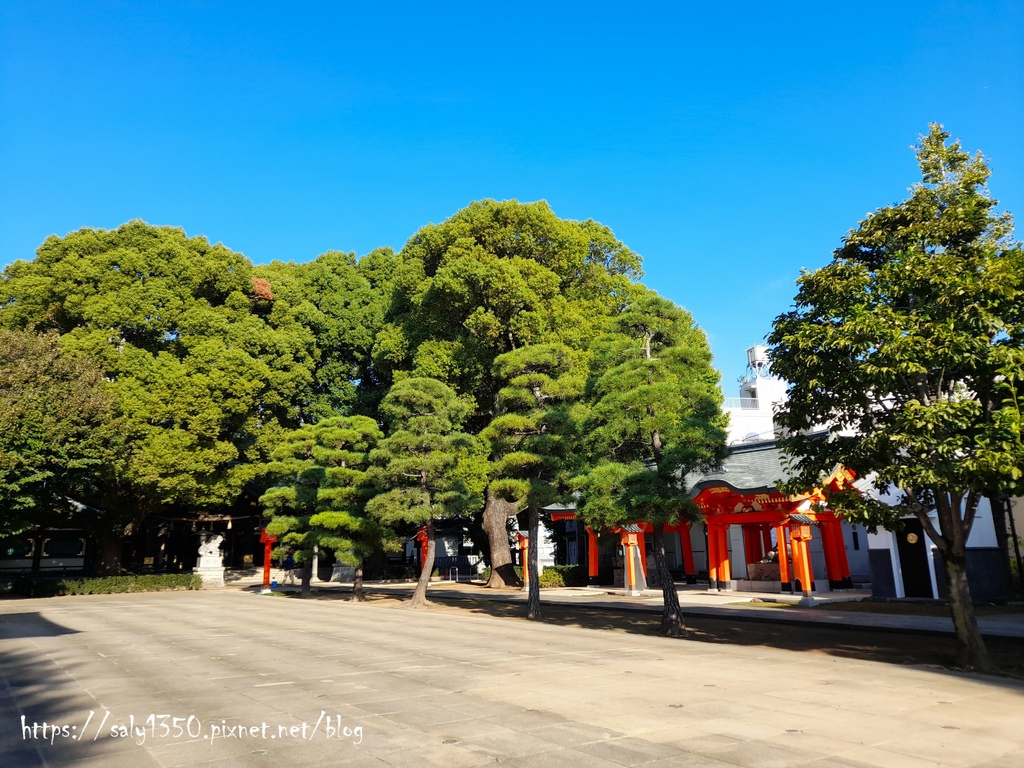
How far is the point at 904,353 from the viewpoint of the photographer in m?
9.33

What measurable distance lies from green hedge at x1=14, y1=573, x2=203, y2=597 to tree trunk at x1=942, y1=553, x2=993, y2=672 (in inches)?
1277

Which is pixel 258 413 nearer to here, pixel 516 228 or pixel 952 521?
pixel 516 228

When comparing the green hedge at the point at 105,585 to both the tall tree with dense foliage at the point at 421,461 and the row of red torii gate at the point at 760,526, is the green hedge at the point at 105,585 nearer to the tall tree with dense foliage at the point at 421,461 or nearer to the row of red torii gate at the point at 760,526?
the tall tree with dense foliage at the point at 421,461

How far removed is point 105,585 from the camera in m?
30.2

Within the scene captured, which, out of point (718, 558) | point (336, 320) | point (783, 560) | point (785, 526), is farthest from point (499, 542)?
point (336, 320)

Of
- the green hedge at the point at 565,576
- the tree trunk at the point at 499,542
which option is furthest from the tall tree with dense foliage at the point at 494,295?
the green hedge at the point at 565,576

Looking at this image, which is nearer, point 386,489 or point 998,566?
point 998,566

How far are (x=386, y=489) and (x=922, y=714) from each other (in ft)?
58.8

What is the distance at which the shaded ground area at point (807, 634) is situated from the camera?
1120 cm

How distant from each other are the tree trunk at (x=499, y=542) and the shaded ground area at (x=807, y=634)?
7174mm

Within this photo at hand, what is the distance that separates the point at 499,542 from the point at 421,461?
10359mm

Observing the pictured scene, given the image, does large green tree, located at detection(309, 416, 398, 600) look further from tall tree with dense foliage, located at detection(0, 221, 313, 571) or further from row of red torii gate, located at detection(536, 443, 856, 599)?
tall tree with dense foliage, located at detection(0, 221, 313, 571)

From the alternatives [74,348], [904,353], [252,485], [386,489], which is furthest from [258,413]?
[904,353]

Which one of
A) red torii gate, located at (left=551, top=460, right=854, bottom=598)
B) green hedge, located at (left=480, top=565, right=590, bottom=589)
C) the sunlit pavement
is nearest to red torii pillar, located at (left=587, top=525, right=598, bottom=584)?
green hedge, located at (left=480, top=565, right=590, bottom=589)
